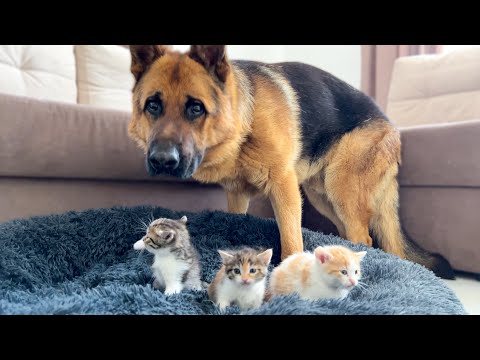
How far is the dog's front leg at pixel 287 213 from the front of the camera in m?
1.55

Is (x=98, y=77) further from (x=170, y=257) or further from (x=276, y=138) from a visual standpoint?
(x=170, y=257)

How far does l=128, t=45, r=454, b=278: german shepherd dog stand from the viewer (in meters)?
1.37

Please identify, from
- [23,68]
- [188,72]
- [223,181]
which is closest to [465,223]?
[223,181]

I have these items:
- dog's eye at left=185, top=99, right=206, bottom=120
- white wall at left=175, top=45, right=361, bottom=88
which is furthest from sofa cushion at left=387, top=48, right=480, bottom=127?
dog's eye at left=185, top=99, right=206, bottom=120

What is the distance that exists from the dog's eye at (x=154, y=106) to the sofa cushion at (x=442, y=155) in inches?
49.9

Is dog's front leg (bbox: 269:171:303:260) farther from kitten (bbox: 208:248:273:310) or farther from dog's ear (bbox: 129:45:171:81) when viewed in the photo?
dog's ear (bbox: 129:45:171:81)

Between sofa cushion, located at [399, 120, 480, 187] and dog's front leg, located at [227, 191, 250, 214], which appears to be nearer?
sofa cushion, located at [399, 120, 480, 187]

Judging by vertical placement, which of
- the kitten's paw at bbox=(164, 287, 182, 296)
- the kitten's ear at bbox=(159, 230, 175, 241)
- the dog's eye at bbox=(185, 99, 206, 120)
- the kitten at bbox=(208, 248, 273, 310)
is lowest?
the kitten's paw at bbox=(164, 287, 182, 296)

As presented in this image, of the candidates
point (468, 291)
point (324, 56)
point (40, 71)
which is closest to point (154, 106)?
point (468, 291)

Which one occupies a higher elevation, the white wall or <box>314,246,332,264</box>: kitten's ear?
the white wall

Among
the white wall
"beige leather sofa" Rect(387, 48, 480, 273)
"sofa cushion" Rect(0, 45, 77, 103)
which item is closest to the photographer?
"beige leather sofa" Rect(387, 48, 480, 273)

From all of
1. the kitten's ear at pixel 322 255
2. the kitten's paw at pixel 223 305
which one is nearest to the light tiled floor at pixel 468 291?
the kitten's ear at pixel 322 255

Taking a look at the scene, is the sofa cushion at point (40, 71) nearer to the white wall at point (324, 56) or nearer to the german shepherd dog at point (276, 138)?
the german shepherd dog at point (276, 138)
